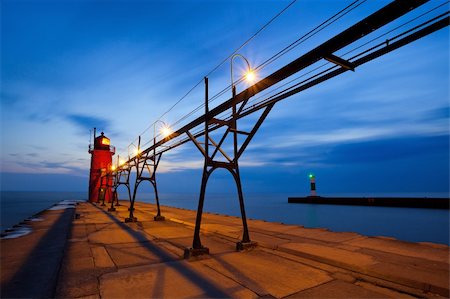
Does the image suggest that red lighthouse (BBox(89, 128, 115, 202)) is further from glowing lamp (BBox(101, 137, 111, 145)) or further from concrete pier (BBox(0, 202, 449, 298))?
concrete pier (BBox(0, 202, 449, 298))

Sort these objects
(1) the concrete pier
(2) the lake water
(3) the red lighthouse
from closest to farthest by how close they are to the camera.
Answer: (1) the concrete pier < (2) the lake water < (3) the red lighthouse

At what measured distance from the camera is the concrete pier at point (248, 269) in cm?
507

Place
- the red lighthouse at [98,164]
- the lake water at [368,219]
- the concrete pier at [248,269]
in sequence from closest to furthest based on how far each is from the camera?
the concrete pier at [248,269], the lake water at [368,219], the red lighthouse at [98,164]

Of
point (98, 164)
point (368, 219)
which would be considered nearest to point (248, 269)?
point (98, 164)

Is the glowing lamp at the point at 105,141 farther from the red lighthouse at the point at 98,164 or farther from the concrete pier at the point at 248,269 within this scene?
the concrete pier at the point at 248,269

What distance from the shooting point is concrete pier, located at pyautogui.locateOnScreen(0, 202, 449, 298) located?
5.07 m

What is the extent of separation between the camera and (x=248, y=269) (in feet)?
21.3

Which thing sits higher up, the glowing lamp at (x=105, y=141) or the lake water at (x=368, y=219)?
the glowing lamp at (x=105, y=141)

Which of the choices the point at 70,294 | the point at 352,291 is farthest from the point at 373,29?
the point at 70,294

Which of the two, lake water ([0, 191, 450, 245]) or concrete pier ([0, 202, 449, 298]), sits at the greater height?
concrete pier ([0, 202, 449, 298])

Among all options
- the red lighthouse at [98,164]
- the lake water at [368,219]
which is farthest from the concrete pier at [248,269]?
the red lighthouse at [98,164]

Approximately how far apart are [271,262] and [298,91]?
16.0ft

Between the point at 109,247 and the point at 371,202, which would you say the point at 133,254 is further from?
the point at 371,202

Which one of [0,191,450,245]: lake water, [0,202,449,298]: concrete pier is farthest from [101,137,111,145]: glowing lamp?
[0,202,449,298]: concrete pier
